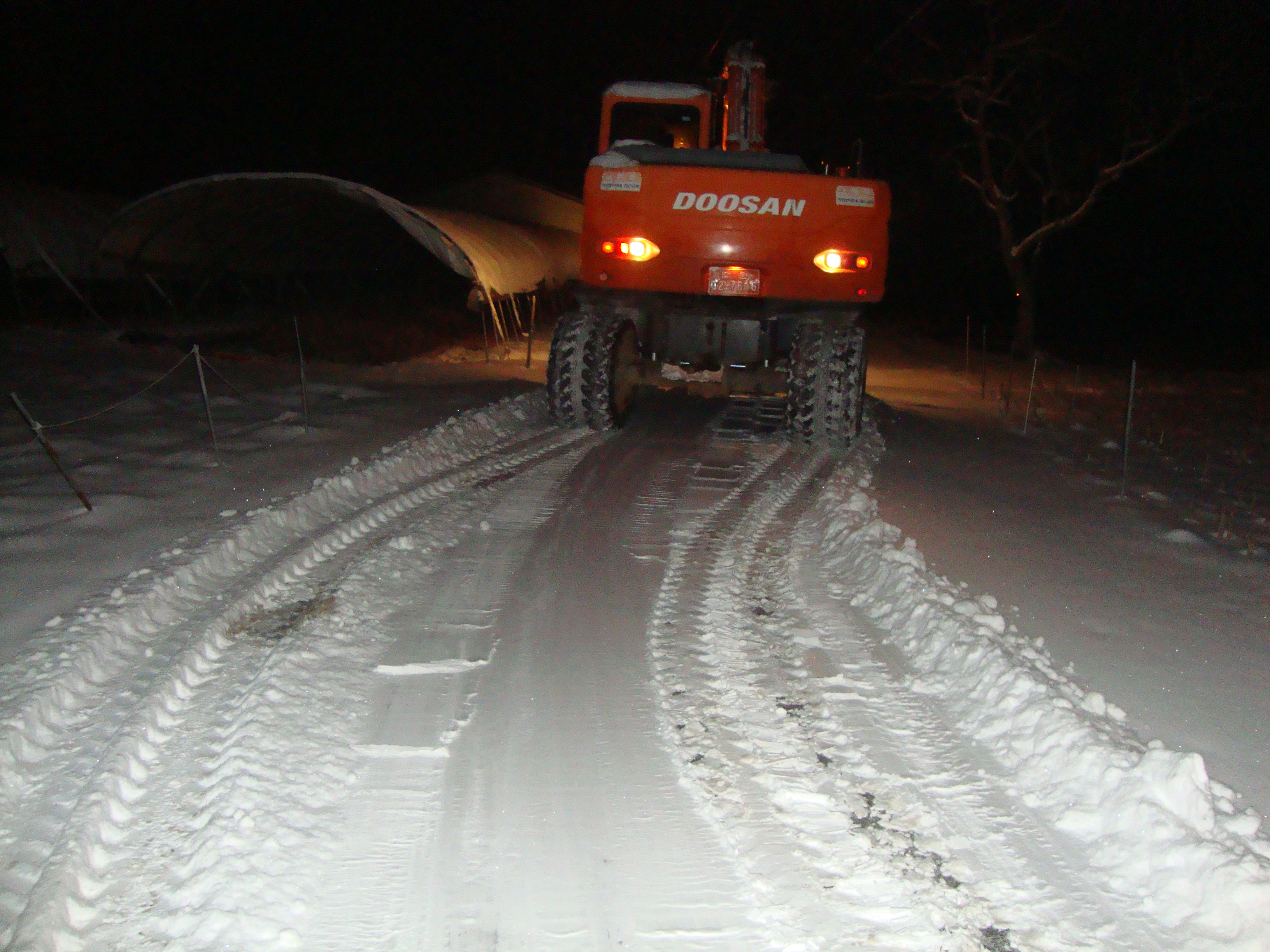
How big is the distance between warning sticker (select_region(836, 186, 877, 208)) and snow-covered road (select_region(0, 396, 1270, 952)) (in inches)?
164

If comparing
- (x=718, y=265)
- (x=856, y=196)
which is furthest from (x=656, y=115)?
(x=856, y=196)

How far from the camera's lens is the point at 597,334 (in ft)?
34.8

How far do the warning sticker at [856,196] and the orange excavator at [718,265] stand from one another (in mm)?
13

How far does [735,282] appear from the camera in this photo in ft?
32.2

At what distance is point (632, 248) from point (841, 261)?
1.97 metres

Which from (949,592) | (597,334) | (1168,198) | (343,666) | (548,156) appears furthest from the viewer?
(548,156)

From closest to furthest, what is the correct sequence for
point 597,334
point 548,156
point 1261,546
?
point 1261,546
point 597,334
point 548,156

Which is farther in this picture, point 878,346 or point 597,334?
point 878,346

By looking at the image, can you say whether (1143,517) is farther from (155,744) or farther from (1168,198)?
(1168,198)

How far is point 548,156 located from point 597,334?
52.0 m

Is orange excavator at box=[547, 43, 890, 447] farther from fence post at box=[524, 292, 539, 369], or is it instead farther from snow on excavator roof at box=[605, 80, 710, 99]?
fence post at box=[524, 292, 539, 369]

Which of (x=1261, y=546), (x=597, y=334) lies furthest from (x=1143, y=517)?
(x=597, y=334)

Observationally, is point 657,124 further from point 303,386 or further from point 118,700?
point 118,700

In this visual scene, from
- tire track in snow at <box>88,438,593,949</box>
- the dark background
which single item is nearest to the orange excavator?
tire track in snow at <box>88,438,593,949</box>
